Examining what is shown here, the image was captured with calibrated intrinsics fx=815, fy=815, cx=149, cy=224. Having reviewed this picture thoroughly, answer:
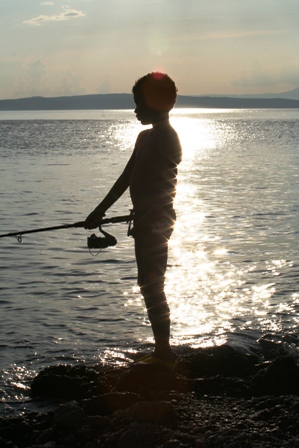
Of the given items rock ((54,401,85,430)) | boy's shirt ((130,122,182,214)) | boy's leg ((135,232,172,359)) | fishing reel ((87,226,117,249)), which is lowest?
rock ((54,401,85,430))

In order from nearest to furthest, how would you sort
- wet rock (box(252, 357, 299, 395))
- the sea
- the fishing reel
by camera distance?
1. wet rock (box(252, 357, 299, 395))
2. the fishing reel
3. the sea

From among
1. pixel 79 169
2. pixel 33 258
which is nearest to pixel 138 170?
pixel 33 258

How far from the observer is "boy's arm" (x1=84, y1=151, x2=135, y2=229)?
5.79 meters

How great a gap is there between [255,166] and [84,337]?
21610 millimetres

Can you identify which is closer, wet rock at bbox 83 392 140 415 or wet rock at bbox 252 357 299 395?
wet rock at bbox 83 392 140 415

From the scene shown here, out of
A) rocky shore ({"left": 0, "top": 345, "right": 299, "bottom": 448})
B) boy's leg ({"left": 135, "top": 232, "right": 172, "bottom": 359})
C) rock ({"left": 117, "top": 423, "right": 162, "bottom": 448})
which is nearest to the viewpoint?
rock ({"left": 117, "top": 423, "right": 162, "bottom": 448})

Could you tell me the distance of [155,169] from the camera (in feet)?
18.5

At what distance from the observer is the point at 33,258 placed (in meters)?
10.4

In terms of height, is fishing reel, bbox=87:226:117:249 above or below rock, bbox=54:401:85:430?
above

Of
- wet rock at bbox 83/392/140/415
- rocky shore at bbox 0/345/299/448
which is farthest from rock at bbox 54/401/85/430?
wet rock at bbox 83/392/140/415

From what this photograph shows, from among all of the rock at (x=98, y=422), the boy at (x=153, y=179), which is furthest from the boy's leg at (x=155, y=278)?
the rock at (x=98, y=422)

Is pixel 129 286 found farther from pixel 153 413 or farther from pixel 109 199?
pixel 153 413

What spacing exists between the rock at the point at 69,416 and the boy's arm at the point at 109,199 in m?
1.34

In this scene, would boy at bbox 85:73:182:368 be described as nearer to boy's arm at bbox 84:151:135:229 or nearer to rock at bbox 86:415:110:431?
boy's arm at bbox 84:151:135:229
